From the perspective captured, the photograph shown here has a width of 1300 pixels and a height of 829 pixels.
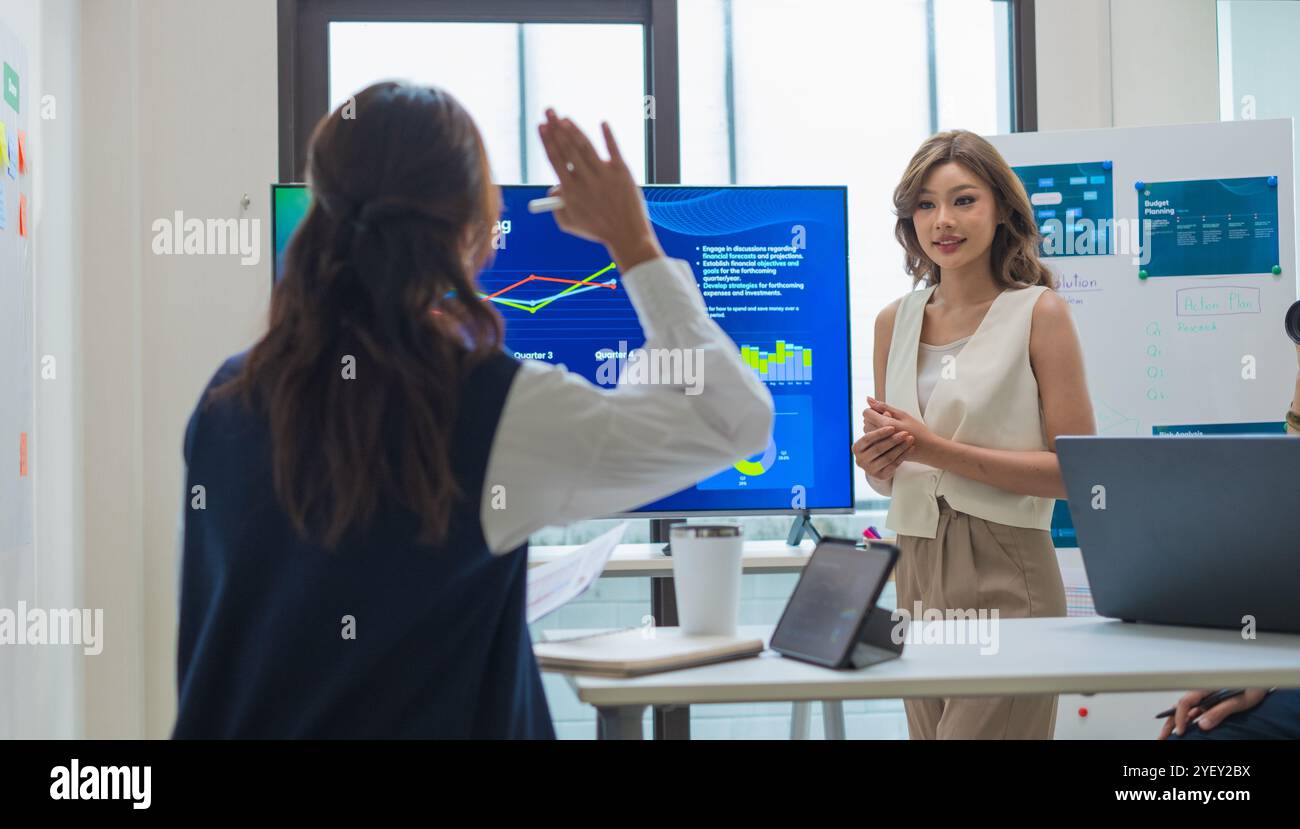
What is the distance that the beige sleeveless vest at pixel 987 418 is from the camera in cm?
198

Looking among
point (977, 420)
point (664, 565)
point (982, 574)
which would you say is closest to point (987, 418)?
point (977, 420)

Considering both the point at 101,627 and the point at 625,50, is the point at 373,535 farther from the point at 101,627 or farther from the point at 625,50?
the point at 625,50

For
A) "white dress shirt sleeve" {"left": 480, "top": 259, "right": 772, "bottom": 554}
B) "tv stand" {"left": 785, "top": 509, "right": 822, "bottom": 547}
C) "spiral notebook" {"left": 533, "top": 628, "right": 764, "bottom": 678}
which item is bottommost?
"tv stand" {"left": 785, "top": 509, "right": 822, "bottom": 547}

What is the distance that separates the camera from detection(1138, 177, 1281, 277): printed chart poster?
10.5ft

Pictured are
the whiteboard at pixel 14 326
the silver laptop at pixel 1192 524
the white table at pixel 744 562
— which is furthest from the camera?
the white table at pixel 744 562

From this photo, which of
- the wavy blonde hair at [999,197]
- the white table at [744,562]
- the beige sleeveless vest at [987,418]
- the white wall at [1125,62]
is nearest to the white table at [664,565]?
the white table at [744,562]

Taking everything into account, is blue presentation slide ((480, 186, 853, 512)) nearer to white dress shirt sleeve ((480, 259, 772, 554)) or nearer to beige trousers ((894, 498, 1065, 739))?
beige trousers ((894, 498, 1065, 739))

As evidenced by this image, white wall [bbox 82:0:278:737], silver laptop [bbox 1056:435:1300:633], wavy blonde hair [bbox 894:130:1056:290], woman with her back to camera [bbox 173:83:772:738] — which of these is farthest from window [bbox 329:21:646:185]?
woman with her back to camera [bbox 173:83:772:738]

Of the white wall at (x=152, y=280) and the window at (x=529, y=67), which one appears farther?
the window at (x=529, y=67)

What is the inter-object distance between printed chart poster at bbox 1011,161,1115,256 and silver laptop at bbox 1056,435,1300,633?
79.8 inches

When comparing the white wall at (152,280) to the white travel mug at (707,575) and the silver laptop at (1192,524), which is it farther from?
the silver laptop at (1192,524)

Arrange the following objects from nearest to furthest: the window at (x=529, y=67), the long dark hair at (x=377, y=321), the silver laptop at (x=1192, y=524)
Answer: the long dark hair at (x=377, y=321), the silver laptop at (x=1192, y=524), the window at (x=529, y=67)

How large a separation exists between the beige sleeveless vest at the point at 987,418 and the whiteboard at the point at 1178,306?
4.34ft
